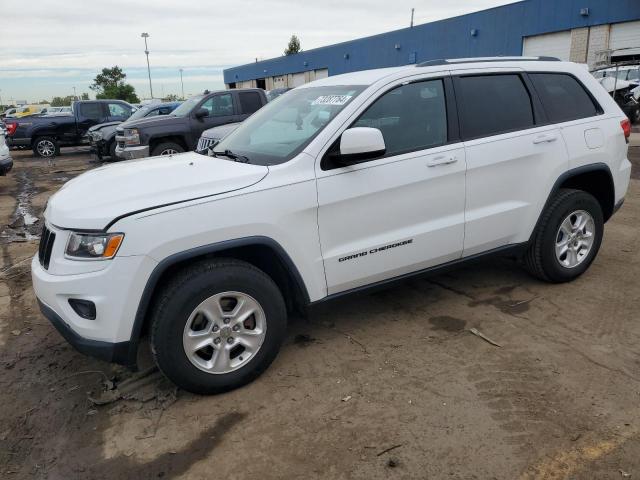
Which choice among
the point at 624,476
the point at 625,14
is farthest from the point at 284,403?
the point at 625,14

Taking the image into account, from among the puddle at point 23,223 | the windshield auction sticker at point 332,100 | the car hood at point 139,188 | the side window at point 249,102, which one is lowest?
the puddle at point 23,223

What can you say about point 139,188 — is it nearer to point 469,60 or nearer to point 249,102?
point 469,60

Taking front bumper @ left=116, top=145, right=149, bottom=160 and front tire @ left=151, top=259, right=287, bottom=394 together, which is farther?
front bumper @ left=116, top=145, right=149, bottom=160

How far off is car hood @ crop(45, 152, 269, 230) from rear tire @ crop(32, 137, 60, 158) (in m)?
15.9

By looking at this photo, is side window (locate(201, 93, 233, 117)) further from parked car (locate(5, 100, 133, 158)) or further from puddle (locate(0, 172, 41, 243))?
parked car (locate(5, 100, 133, 158))

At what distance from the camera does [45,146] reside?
17.5 metres

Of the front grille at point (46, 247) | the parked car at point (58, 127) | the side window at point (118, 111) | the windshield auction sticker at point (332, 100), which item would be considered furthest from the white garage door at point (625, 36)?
the front grille at point (46, 247)

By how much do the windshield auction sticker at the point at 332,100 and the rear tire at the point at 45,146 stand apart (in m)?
16.4

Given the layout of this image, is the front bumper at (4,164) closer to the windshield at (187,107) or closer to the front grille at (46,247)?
the windshield at (187,107)

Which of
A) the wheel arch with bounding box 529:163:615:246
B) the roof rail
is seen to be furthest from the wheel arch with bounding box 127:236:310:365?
the wheel arch with bounding box 529:163:615:246

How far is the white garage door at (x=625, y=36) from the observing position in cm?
2016

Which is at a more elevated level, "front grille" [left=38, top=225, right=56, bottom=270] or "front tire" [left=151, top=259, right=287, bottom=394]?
"front grille" [left=38, top=225, right=56, bottom=270]

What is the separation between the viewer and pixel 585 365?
3.31 m

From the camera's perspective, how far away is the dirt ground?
102 inches
